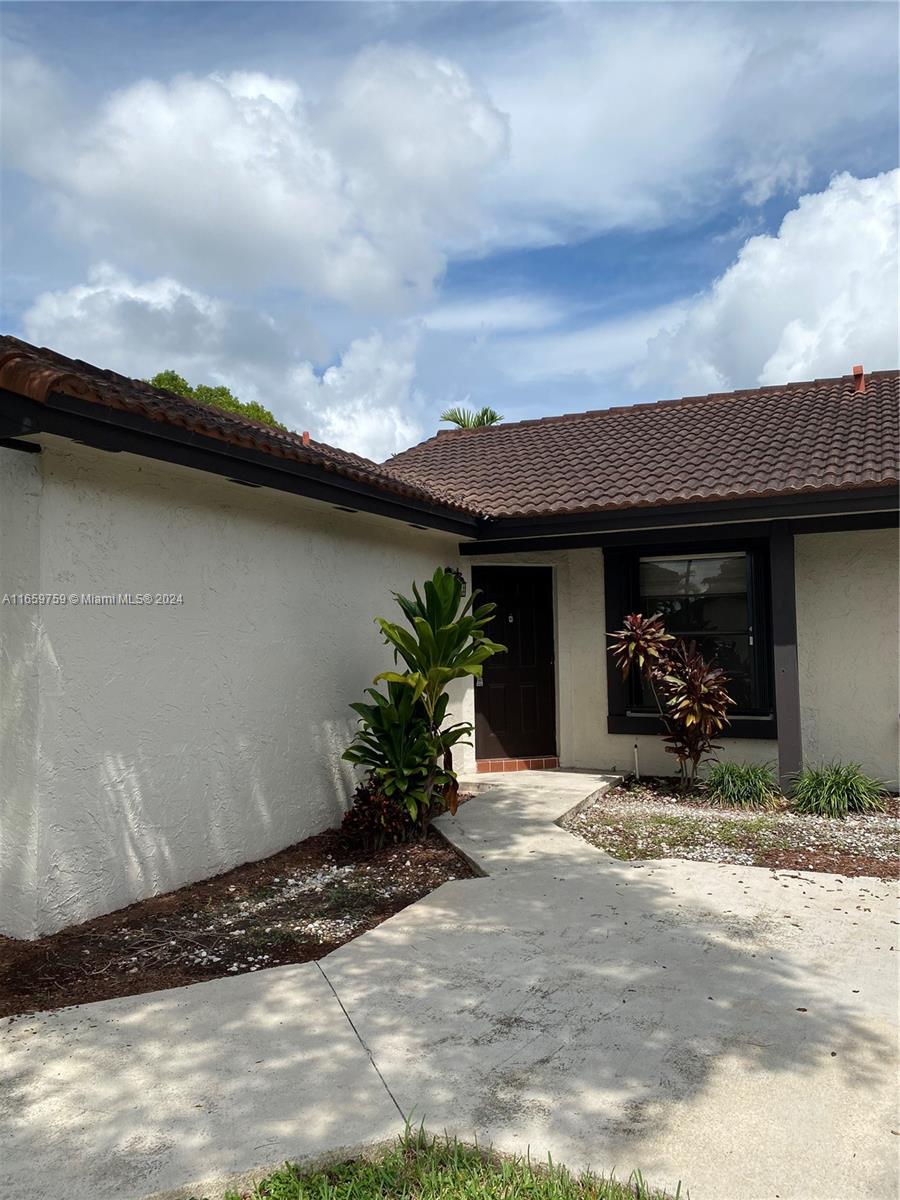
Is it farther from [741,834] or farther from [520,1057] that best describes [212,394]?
[520,1057]

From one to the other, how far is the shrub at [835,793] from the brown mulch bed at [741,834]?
102mm

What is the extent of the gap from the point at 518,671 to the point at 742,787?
2.88m

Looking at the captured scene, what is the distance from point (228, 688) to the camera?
5.58m

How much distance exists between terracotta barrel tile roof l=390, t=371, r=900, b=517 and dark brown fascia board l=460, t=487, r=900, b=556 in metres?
0.14

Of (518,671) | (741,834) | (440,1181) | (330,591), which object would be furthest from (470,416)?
(440,1181)

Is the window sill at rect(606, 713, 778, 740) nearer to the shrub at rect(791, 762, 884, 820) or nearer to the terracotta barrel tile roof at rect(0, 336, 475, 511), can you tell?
the shrub at rect(791, 762, 884, 820)

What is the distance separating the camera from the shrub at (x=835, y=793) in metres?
7.02

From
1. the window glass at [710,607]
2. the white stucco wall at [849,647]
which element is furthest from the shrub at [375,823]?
the white stucco wall at [849,647]

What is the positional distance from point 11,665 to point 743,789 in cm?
618

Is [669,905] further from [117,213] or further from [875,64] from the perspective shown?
[117,213]

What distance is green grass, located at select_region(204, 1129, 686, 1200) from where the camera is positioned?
219cm

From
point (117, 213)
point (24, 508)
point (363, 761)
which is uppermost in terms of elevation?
point (117, 213)

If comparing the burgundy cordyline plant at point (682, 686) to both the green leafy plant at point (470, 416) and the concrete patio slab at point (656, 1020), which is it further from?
the green leafy plant at point (470, 416)

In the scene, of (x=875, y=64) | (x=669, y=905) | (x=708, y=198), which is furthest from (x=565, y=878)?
(x=708, y=198)
